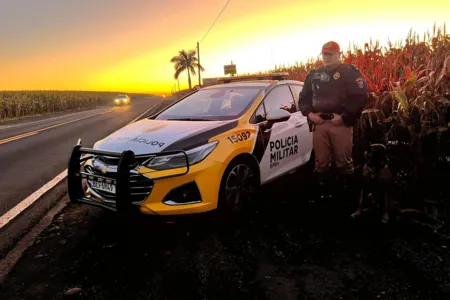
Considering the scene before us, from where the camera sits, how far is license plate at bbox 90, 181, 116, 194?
11.9ft

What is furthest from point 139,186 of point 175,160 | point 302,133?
point 302,133

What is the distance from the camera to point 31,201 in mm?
4816

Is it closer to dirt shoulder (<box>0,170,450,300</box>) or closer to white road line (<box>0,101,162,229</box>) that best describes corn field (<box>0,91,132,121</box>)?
white road line (<box>0,101,162,229</box>)

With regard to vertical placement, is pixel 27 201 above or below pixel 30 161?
below

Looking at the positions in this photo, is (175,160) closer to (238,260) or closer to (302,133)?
(238,260)

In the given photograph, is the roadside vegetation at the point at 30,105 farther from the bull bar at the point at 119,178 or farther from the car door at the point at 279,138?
the car door at the point at 279,138

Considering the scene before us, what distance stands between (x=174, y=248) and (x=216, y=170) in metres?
0.86

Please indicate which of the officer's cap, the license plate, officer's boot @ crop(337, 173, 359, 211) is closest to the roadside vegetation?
the license plate

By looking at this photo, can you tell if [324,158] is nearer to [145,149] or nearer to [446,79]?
[446,79]

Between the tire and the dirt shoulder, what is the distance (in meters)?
0.18

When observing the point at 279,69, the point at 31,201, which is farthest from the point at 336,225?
the point at 279,69

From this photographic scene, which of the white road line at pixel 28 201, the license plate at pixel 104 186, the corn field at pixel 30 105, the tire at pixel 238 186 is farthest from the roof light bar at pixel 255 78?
the corn field at pixel 30 105

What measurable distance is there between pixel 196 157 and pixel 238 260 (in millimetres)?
1106

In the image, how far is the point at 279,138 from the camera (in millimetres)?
4777
